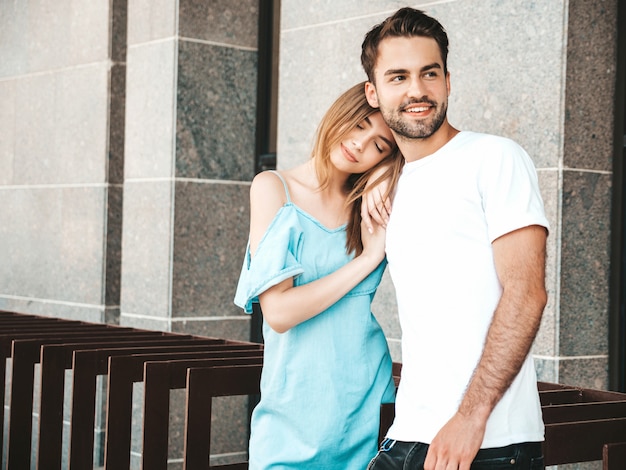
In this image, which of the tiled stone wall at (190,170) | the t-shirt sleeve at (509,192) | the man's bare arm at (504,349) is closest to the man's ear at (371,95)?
the t-shirt sleeve at (509,192)

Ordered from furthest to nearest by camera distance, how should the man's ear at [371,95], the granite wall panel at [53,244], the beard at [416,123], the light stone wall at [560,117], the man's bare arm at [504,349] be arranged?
the granite wall panel at [53,244], the light stone wall at [560,117], the man's ear at [371,95], the beard at [416,123], the man's bare arm at [504,349]

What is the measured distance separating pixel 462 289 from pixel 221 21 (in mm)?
4699

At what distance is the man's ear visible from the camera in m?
2.96

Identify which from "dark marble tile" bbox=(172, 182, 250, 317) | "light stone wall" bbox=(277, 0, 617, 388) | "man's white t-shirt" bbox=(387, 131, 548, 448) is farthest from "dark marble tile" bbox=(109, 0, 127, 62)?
"man's white t-shirt" bbox=(387, 131, 548, 448)

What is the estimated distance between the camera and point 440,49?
2.88m

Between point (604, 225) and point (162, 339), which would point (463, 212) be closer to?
point (604, 225)

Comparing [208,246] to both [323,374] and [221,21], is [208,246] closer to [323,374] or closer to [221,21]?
[221,21]

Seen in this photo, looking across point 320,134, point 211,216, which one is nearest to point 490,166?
point 320,134

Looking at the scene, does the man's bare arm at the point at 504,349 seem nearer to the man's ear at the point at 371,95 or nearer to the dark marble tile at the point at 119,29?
the man's ear at the point at 371,95

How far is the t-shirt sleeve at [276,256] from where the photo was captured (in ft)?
9.77

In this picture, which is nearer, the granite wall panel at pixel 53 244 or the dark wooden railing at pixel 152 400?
the dark wooden railing at pixel 152 400

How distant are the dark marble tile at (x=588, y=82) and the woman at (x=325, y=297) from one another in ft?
5.22

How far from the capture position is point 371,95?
2977 millimetres

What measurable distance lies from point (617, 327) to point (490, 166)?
2.29 m
